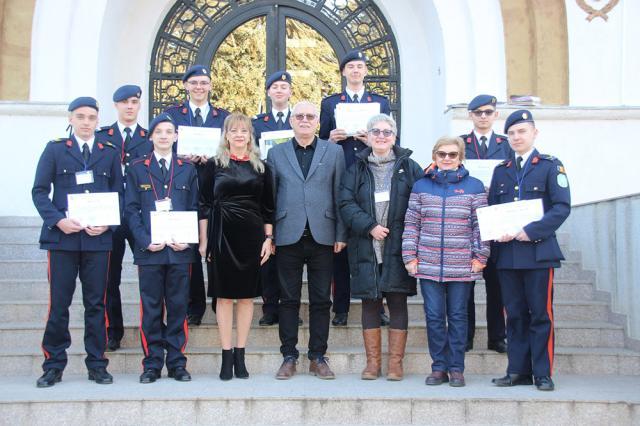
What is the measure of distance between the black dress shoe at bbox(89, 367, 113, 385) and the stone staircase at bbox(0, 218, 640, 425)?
72 mm

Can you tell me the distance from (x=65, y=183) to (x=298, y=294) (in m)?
2.01

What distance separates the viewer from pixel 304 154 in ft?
21.3

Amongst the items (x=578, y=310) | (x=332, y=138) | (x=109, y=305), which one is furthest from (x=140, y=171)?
(x=578, y=310)

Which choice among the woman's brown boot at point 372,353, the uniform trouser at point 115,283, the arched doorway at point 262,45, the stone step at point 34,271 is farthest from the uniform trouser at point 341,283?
the arched doorway at point 262,45

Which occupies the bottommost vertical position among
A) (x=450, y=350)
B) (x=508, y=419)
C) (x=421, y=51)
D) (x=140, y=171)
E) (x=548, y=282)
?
(x=508, y=419)

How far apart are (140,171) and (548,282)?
3262 mm

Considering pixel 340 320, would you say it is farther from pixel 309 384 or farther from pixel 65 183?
pixel 65 183

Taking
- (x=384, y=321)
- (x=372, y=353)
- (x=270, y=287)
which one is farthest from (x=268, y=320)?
(x=372, y=353)

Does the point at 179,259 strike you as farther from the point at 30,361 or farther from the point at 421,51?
the point at 421,51

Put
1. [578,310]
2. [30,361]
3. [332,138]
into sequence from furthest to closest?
[578,310] → [332,138] → [30,361]

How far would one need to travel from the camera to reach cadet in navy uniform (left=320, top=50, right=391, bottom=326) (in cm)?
698

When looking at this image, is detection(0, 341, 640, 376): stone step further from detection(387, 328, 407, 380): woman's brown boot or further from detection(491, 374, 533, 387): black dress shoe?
detection(491, 374, 533, 387): black dress shoe

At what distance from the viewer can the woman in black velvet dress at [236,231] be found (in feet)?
20.2

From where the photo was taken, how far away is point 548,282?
6020mm
